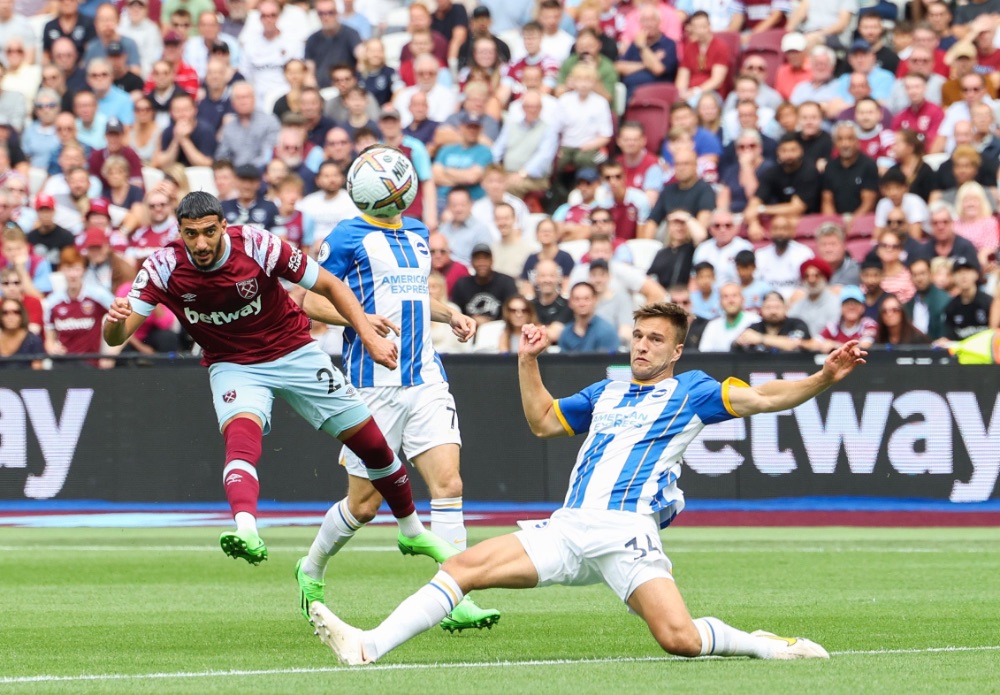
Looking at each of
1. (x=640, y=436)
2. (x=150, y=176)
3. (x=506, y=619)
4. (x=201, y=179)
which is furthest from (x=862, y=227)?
(x=640, y=436)

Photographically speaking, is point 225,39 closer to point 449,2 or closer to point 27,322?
point 449,2

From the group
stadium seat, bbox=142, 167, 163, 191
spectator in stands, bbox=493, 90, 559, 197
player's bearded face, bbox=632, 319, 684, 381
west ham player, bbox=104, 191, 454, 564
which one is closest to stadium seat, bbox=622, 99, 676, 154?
spectator in stands, bbox=493, 90, 559, 197

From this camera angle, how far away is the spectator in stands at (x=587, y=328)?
16.9 m

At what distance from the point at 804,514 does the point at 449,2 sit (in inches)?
384

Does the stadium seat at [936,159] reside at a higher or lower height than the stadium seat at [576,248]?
higher

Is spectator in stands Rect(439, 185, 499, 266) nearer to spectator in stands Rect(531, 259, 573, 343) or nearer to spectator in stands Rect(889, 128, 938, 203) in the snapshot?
spectator in stands Rect(531, 259, 573, 343)

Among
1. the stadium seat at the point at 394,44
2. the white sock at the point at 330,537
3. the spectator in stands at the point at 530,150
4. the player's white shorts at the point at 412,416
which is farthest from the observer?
the stadium seat at the point at 394,44

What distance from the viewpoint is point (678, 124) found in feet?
65.7

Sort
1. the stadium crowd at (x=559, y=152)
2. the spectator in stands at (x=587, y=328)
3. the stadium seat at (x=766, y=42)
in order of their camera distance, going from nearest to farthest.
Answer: the spectator in stands at (x=587, y=328) → the stadium crowd at (x=559, y=152) → the stadium seat at (x=766, y=42)

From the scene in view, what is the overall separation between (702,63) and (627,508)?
47.7ft

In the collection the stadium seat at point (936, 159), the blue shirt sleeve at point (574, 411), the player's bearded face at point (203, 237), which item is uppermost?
the stadium seat at point (936, 159)

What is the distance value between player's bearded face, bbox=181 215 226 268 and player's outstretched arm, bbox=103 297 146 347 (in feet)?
1.39

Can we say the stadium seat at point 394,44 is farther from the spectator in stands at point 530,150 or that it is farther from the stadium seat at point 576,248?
the stadium seat at point 576,248

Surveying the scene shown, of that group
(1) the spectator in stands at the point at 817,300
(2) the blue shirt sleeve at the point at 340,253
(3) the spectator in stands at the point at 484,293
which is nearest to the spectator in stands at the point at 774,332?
(1) the spectator in stands at the point at 817,300
